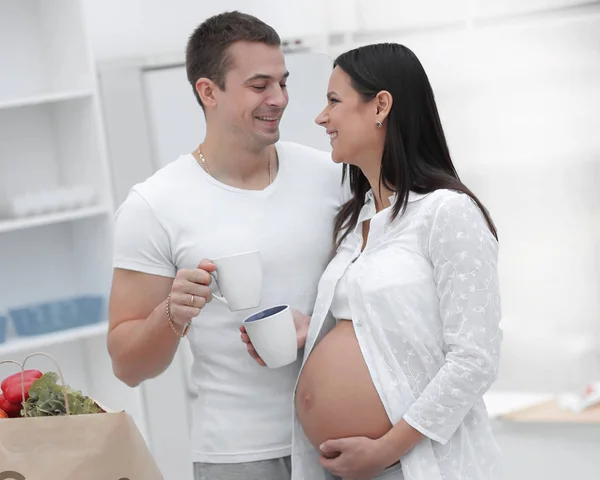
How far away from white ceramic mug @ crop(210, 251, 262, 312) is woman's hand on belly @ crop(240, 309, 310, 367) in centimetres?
12

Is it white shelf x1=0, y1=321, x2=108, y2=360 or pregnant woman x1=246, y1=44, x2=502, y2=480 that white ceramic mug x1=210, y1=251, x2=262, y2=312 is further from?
white shelf x1=0, y1=321, x2=108, y2=360

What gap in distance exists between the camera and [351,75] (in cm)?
186

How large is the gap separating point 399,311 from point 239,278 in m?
0.29

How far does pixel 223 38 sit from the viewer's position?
2.03m

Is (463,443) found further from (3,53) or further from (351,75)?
(3,53)

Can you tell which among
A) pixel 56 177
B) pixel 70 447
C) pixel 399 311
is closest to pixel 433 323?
pixel 399 311

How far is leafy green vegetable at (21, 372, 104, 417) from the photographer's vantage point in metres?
1.52

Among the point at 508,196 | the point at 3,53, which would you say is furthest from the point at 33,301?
the point at 508,196

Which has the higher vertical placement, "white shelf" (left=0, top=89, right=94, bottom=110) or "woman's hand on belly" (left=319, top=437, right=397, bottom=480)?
"white shelf" (left=0, top=89, right=94, bottom=110)

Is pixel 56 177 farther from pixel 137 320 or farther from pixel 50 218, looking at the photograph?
pixel 137 320

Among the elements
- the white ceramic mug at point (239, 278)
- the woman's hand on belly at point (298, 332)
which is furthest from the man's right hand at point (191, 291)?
the woman's hand on belly at point (298, 332)

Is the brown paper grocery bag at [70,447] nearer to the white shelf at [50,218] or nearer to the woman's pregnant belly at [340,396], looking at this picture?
the woman's pregnant belly at [340,396]

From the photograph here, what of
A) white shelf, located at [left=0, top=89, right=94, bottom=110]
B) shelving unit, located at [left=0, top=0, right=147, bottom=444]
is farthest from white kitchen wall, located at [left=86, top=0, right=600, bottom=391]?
white shelf, located at [left=0, top=89, right=94, bottom=110]

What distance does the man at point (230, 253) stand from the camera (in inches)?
73.9
